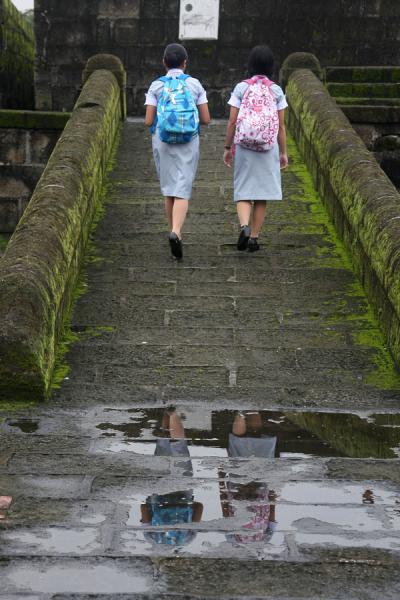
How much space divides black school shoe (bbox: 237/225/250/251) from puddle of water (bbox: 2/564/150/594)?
5.00m

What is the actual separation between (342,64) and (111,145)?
239 inches

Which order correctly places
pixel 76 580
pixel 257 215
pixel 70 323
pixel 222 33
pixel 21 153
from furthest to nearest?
pixel 222 33, pixel 21 153, pixel 257 215, pixel 70 323, pixel 76 580

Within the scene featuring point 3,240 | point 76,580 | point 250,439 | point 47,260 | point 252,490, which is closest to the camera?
point 76,580

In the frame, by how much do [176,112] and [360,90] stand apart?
618 centimetres

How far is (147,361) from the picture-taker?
6590 millimetres

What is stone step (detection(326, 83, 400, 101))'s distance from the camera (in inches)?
543

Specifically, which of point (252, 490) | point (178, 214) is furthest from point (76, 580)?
point (178, 214)

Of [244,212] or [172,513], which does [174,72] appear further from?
[172,513]

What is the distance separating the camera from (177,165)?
332 inches

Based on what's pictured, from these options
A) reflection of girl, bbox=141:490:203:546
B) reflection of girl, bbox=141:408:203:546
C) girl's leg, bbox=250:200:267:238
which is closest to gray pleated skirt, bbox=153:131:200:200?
girl's leg, bbox=250:200:267:238

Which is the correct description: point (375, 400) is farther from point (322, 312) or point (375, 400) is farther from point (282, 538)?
point (282, 538)

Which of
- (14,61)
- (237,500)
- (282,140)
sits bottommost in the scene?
(14,61)

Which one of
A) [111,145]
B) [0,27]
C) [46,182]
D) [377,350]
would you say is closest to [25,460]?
[377,350]

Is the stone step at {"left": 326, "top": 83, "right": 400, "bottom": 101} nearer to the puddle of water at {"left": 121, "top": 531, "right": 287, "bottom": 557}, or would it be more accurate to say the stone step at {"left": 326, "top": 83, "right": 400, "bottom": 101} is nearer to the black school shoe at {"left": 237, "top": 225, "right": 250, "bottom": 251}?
the black school shoe at {"left": 237, "top": 225, "right": 250, "bottom": 251}
